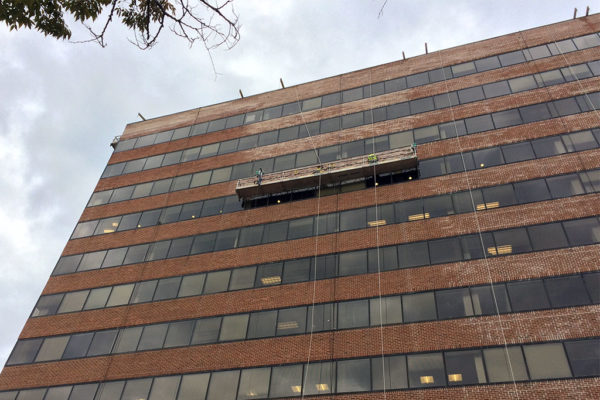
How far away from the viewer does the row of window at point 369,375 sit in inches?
741

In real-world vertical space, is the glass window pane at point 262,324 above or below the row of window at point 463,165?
below

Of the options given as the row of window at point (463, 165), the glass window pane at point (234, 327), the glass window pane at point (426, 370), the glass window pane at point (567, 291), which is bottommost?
the glass window pane at point (426, 370)

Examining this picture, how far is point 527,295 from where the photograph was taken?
21156 mm

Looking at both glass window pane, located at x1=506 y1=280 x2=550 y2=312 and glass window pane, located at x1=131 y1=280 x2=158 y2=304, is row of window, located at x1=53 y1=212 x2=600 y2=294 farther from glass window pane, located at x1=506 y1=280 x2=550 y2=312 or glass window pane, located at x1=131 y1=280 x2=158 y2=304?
glass window pane, located at x1=131 y1=280 x2=158 y2=304

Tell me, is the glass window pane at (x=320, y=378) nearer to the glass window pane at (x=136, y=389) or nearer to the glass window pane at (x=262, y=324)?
the glass window pane at (x=262, y=324)

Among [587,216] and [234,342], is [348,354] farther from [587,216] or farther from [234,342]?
[587,216]

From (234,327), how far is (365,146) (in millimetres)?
16745

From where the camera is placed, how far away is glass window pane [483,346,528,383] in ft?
62.2

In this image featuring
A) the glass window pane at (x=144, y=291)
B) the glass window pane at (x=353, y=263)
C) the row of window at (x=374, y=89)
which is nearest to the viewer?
the glass window pane at (x=353, y=263)

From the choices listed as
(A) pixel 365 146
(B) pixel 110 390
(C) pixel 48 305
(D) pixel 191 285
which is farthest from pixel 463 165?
(C) pixel 48 305

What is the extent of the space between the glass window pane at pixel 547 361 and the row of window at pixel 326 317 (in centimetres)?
204

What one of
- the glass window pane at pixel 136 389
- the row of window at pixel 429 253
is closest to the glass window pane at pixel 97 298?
the glass window pane at pixel 136 389

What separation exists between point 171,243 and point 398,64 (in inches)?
1001

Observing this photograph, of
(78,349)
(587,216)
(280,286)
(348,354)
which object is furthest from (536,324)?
(78,349)
